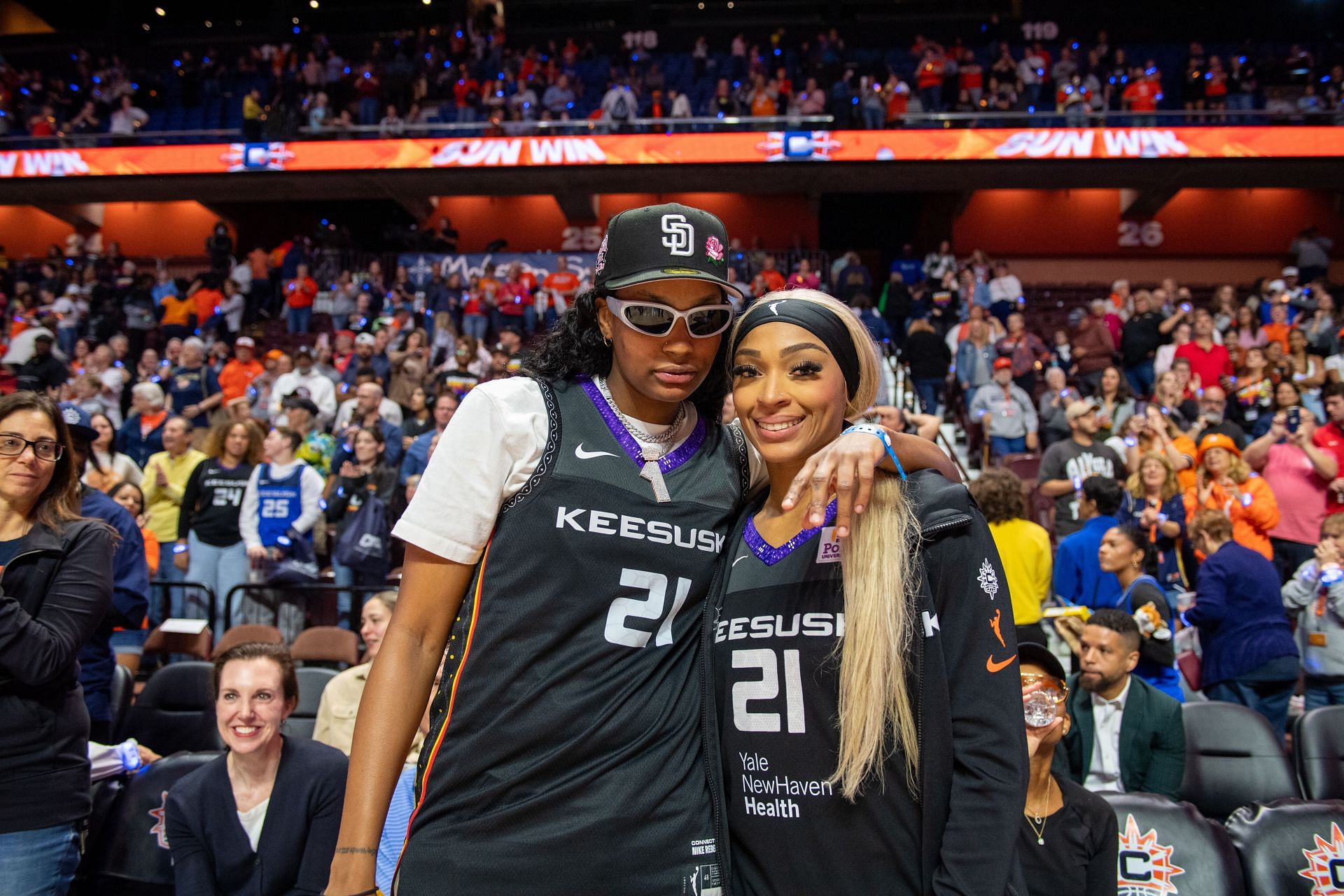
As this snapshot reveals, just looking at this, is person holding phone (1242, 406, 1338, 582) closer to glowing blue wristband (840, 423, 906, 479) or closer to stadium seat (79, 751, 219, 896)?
glowing blue wristband (840, 423, 906, 479)

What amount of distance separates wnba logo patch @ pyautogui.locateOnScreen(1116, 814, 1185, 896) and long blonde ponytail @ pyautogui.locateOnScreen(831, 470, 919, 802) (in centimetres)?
234

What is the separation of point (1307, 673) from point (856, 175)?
1335cm

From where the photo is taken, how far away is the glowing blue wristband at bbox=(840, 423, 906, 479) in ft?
6.18

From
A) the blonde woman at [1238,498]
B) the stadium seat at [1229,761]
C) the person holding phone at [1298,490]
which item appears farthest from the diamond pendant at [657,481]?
the person holding phone at [1298,490]

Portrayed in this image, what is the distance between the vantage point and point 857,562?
6.17 feet

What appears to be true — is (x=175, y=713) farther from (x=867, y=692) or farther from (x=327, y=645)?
(x=867, y=692)

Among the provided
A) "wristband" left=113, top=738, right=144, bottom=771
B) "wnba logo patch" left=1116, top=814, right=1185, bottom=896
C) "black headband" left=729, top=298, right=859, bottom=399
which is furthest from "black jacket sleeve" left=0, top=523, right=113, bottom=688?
"wnba logo patch" left=1116, top=814, right=1185, bottom=896

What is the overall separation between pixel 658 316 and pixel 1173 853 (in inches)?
116

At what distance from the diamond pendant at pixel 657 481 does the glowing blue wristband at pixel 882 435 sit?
368 millimetres

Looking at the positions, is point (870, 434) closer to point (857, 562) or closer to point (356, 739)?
point (857, 562)

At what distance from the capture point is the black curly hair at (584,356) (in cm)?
221

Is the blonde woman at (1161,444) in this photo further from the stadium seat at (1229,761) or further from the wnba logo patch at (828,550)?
the wnba logo patch at (828,550)

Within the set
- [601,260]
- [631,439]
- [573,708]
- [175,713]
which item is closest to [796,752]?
[573,708]

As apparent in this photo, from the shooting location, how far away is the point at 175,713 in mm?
5059
